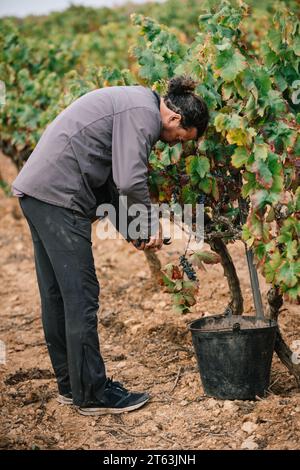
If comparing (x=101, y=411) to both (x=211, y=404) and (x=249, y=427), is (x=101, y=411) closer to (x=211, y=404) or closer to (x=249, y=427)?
(x=211, y=404)

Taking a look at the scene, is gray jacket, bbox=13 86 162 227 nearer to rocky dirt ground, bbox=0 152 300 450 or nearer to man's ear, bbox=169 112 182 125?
man's ear, bbox=169 112 182 125

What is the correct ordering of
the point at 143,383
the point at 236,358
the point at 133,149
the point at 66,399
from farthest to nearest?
1. the point at 143,383
2. the point at 66,399
3. the point at 236,358
4. the point at 133,149

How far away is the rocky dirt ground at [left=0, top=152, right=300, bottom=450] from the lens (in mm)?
3672

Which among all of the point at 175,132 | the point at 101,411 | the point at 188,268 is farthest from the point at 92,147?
the point at 101,411

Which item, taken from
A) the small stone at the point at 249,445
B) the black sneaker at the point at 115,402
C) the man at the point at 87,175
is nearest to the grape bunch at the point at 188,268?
the man at the point at 87,175

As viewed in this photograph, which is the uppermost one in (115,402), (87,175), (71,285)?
(87,175)

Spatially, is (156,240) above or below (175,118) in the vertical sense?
below

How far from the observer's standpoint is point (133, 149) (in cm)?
348

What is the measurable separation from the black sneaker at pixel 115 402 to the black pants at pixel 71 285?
0.07 meters

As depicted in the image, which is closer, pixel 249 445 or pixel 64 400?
pixel 249 445

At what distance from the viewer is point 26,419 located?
400cm

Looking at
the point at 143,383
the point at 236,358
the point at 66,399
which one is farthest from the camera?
the point at 143,383

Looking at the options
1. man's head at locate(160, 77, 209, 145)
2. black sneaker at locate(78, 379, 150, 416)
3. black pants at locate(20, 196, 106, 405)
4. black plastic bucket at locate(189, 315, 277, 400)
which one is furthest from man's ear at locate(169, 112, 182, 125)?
black sneaker at locate(78, 379, 150, 416)

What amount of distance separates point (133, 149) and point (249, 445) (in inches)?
62.5
